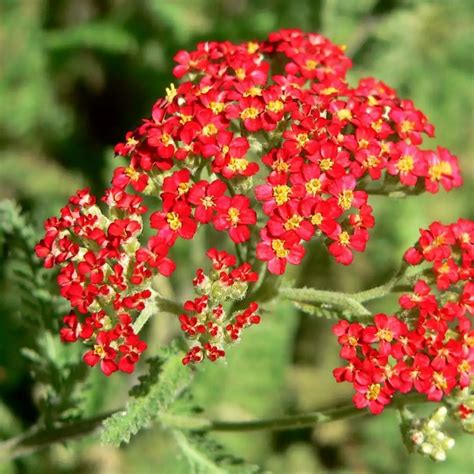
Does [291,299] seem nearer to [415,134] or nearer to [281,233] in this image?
[281,233]

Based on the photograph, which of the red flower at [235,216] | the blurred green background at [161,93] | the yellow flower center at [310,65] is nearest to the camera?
the red flower at [235,216]

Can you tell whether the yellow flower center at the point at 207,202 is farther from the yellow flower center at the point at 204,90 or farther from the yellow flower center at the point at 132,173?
the yellow flower center at the point at 204,90

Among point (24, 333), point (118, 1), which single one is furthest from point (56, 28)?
point (24, 333)

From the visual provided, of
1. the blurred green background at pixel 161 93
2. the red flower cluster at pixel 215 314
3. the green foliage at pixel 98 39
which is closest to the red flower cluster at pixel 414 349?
the red flower cluster at pixel 215 314

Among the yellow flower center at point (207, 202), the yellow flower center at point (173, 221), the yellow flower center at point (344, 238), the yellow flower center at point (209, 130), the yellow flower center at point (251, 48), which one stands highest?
the yellow flower center at point (251, 48)

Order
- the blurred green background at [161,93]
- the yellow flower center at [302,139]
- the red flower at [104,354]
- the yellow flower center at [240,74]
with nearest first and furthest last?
1. the red flower at [104,354]
2. the yellow flower center at [302,139]
3. the yellow flower center at [240,74]
4. the blurred green background at [161,93]

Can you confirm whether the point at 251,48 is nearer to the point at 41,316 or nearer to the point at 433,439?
the point at 41,316
